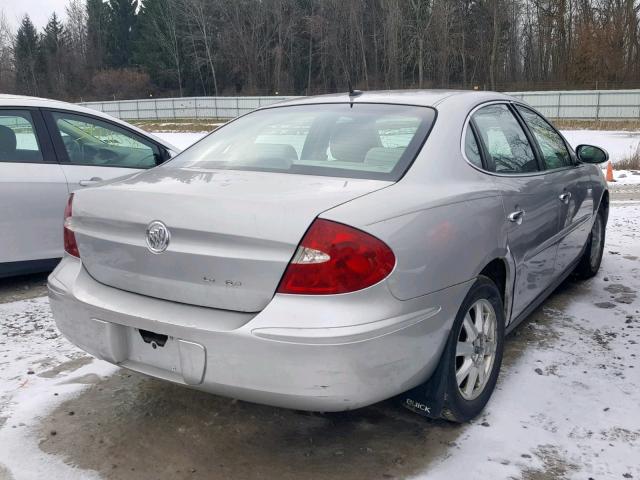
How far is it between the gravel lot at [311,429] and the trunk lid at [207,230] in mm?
741

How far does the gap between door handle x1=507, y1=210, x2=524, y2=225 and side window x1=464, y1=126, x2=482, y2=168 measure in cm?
29

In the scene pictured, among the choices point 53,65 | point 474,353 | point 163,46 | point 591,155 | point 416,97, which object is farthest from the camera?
point 53,65

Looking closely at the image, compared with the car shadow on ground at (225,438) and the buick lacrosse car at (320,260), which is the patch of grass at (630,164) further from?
the car shadow on ground at (225,438)

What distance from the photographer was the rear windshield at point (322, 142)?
109 inches

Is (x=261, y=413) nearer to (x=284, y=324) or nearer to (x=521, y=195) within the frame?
(x=284, y=324)

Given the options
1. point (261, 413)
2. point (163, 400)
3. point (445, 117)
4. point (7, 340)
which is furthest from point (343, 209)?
point (7, 340)

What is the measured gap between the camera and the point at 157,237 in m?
2.36

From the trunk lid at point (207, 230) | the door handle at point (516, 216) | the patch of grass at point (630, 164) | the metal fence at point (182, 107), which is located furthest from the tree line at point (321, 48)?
the trunk lid at point (207, 230)

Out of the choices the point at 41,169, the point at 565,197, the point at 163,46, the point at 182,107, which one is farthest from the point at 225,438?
the point at 163,46

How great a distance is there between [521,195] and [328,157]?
1.07 metres

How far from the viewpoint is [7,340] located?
3918 millimetres

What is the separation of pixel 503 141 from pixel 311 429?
1913 millimetres

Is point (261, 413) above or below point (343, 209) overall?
below

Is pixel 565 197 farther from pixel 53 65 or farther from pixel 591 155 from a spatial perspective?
pixel 53 65
